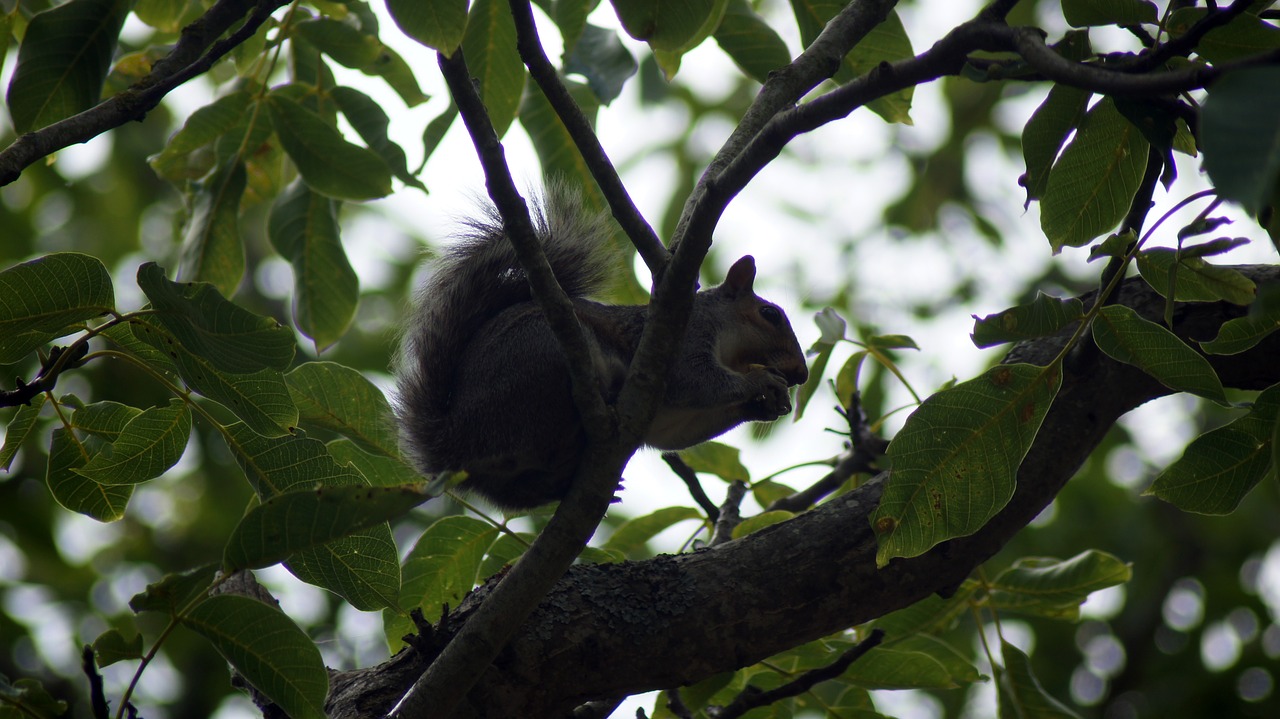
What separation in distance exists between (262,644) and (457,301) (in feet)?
5.22

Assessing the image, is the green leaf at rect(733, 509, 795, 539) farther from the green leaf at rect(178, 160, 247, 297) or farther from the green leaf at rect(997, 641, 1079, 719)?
the green leaf at rect(178, 160, 247, 297)

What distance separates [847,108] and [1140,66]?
1.57 ft

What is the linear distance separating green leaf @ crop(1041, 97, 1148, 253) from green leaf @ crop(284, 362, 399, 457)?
62.5 inches

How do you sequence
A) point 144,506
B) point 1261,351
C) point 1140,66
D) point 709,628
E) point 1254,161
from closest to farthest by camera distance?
point 1254,161
point 1140,66
point 709,628
point 1261,351
point 144,506

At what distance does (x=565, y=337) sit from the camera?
7.11ft

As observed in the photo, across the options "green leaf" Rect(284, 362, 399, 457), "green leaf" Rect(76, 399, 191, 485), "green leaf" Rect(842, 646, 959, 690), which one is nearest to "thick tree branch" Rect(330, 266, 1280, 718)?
"green leaf" Rect(842, 646, 959, 690)

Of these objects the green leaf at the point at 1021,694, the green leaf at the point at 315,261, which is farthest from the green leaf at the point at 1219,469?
the green leaf at the point at 315,261

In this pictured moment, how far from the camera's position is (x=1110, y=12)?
183 centimetres

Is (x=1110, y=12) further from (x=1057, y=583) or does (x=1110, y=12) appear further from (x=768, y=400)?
(x=768, y=400)

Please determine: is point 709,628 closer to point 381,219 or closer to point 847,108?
point 847,108

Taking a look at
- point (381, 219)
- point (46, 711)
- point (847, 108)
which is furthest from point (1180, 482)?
point (381, 219)

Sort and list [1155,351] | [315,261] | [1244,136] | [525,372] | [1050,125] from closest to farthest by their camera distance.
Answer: [1244,136], [1155,351], [1050,125], [525,372], [315,261]

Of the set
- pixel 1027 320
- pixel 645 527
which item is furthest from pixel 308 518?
pixel 645 527

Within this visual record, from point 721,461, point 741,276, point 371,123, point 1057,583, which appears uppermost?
point 371,123
